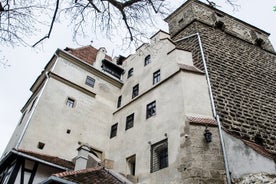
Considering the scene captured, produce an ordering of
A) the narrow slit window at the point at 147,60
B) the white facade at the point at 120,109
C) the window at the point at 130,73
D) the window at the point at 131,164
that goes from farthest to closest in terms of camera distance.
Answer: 1. the window at the point at 130,73
2. the narrow slit window at the point at 147,60
3. the window at the point at 131,164
4. the white facade at the point at 120,109

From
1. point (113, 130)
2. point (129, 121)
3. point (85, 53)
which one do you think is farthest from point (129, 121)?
point (85, 53)

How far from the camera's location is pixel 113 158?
12.4 meters

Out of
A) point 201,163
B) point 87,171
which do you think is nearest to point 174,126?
point 201,163

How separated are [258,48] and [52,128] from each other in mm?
13373

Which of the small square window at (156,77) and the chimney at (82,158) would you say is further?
the small square window at (156,77)

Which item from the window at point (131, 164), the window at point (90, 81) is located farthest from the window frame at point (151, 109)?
the window at point (90, 81)

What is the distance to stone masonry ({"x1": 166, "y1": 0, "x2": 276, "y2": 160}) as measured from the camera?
10.0m

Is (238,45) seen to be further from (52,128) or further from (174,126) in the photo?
(52,128)

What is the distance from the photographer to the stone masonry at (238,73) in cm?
1003

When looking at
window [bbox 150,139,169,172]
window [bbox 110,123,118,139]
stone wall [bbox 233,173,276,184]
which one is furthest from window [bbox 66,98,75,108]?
stone wall [bbox 233,173,276,184]

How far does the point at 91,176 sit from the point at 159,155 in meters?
3.02

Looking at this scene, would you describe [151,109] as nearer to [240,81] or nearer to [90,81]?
[240,81]

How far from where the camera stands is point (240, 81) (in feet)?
39.9

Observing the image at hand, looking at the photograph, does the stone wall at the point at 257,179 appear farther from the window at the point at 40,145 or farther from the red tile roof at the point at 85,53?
the red tile roof at the point at 85,53
